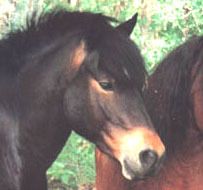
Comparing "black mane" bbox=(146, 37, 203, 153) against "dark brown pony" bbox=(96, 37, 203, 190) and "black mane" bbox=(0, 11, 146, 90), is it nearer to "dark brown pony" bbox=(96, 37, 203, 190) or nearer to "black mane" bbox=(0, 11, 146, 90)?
"dark brown pony" bbox=(96, 37, 203, 190)

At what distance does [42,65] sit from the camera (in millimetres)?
2852

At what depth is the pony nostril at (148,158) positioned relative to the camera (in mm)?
2579

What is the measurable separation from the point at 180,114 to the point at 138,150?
1.93 ft

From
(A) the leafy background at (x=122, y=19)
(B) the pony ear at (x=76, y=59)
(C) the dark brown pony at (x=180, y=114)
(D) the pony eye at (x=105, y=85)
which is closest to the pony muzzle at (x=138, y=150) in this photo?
(D) the pony eye at (x=105, y=85)

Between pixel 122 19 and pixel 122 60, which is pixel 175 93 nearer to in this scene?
pixel 122 60

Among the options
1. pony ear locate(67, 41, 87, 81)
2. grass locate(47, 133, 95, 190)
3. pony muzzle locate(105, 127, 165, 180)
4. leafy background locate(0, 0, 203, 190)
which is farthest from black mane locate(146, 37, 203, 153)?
grass locate(47, 133, 95, 190)

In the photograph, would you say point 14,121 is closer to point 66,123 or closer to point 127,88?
point 66,123

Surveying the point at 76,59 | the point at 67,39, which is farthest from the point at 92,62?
the point at 67,39

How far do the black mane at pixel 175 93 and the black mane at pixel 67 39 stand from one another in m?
0.37

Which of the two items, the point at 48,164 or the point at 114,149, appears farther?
the point at 48,164

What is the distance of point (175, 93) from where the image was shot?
3.10 m

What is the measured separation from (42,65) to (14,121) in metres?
0.29

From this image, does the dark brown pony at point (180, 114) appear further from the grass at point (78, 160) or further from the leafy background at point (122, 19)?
the grass at point (78, 160)

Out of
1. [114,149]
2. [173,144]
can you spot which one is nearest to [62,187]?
[173,144]
